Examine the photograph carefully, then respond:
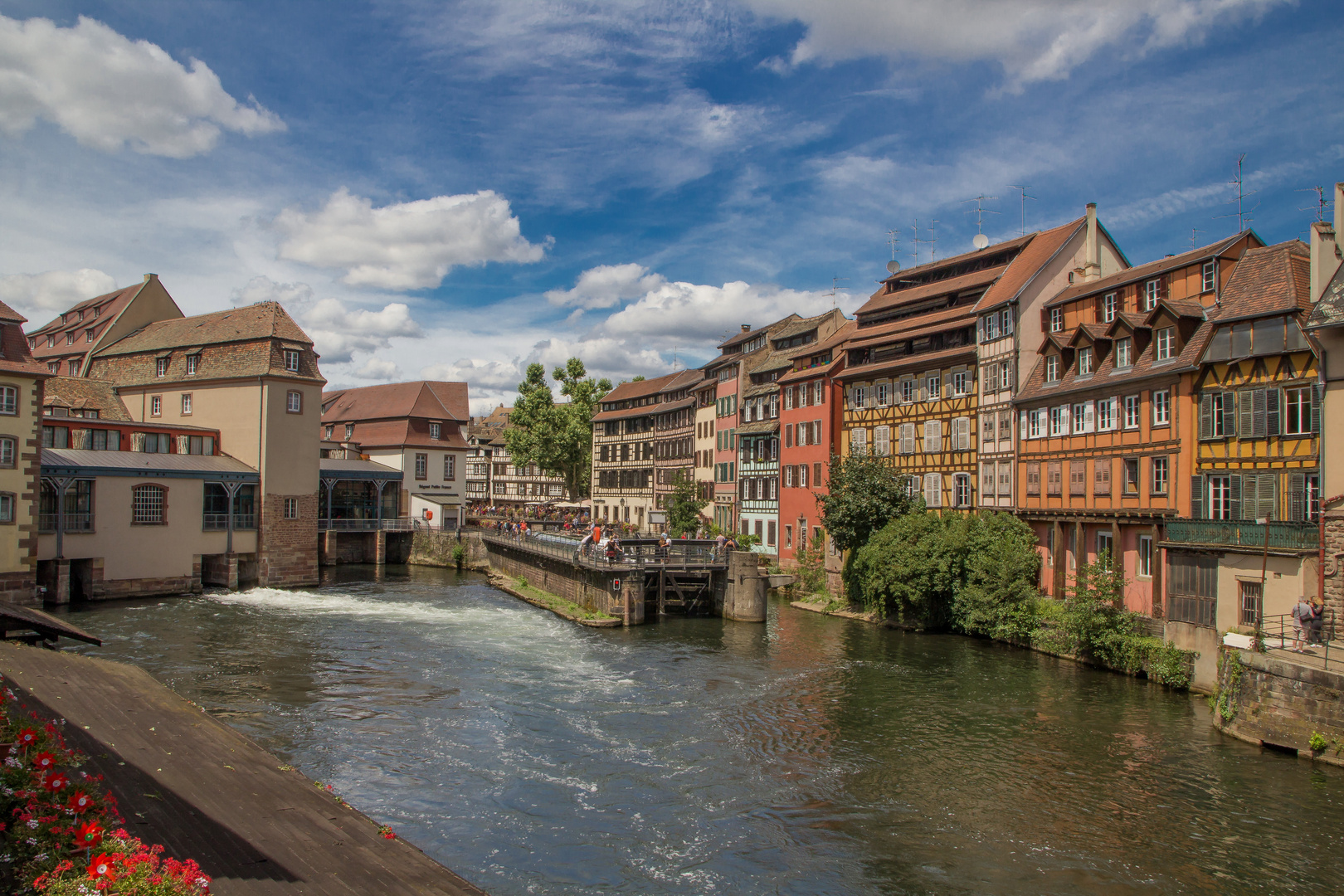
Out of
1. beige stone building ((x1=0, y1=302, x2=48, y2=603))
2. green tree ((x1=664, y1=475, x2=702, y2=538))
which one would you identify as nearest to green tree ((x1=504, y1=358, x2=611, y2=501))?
green tree ((x1=664, y1=475, x2=702, y2=538))

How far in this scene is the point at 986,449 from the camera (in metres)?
35.5

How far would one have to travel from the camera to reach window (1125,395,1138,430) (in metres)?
27.9

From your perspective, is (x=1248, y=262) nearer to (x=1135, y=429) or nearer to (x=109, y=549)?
(x=1135, y=429)

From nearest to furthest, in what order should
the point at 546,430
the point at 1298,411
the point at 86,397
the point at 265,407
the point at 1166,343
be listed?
the point at 1298,411 → the point at 1166,343 → the point at 265,407 → the point at 86,397 → the point at 546,430

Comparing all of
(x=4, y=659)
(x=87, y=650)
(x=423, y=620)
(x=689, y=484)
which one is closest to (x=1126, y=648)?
(x=423, y=620)

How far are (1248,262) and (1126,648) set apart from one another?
1163 centimetres

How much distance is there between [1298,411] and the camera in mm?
22531

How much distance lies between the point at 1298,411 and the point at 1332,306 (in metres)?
2.76

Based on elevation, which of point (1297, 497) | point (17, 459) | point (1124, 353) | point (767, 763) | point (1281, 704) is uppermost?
point (1124, 353)

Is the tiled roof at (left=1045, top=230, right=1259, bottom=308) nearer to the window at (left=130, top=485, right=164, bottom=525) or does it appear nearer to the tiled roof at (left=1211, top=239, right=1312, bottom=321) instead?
the tiled roof at (left=1211, top=239, right=1312, bottom=321)

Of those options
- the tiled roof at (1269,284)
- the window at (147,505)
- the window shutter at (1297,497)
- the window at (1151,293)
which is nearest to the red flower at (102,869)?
the window shutter at (1297,497)

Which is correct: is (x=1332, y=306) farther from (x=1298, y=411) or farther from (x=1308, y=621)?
(x=1308, y=621)

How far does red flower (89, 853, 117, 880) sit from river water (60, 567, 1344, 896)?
675 cm

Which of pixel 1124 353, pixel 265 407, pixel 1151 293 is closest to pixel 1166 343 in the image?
pixel 1124 353
